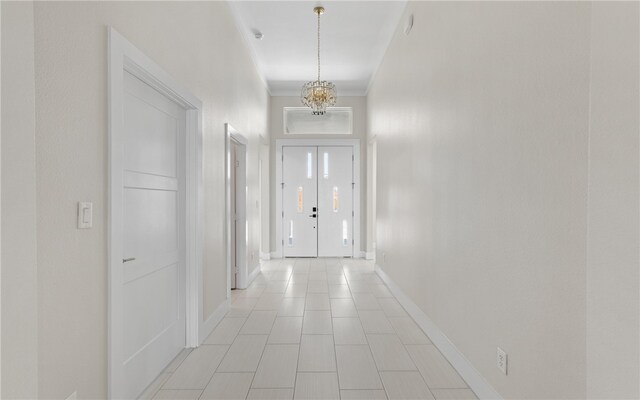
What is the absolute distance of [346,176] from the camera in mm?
7355

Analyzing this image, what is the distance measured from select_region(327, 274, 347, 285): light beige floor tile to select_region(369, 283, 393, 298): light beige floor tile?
1.45ft

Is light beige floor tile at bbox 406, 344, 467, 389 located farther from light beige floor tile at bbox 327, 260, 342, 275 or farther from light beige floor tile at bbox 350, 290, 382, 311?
light beige floor tile at bbox 327, 260, 342, 275

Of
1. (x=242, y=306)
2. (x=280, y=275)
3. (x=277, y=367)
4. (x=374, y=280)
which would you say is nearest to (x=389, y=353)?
(x=277, y=367)

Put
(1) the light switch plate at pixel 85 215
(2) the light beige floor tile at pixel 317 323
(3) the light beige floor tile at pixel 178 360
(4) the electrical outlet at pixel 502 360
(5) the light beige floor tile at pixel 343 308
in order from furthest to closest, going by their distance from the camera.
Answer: (5) the light beige floor tile at pixel 343 308, (2) the light beige floor tile at pixel 317 323, (3) the light beige floor tile at pixel 178 360, (4) the electrical outlet at pixel 502 360, (1) the light switch plate at pixel 85 215

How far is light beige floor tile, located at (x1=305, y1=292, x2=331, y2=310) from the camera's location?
4.01 meters

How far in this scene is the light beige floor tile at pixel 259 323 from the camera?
3.28m

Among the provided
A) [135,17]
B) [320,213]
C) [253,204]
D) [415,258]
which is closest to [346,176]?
[320,213]

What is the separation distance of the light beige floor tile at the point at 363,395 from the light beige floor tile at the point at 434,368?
34 centimetres

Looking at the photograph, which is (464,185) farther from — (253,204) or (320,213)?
(320,213)

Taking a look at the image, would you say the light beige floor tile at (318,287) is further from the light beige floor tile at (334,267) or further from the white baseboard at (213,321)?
the white baseboard at (213,321)

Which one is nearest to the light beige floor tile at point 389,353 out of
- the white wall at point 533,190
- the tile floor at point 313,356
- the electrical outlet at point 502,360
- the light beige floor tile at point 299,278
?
the tile floor at point 313,356

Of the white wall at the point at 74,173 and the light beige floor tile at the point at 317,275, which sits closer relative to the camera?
the white wall at the point at 74,173

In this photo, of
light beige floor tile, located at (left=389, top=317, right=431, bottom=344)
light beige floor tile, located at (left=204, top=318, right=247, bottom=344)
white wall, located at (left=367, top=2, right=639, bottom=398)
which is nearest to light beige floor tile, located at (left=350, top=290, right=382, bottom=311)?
light beige floor tile, located at (left=389, top=317, right=431, bottom=344)

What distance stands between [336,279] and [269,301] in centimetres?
146
